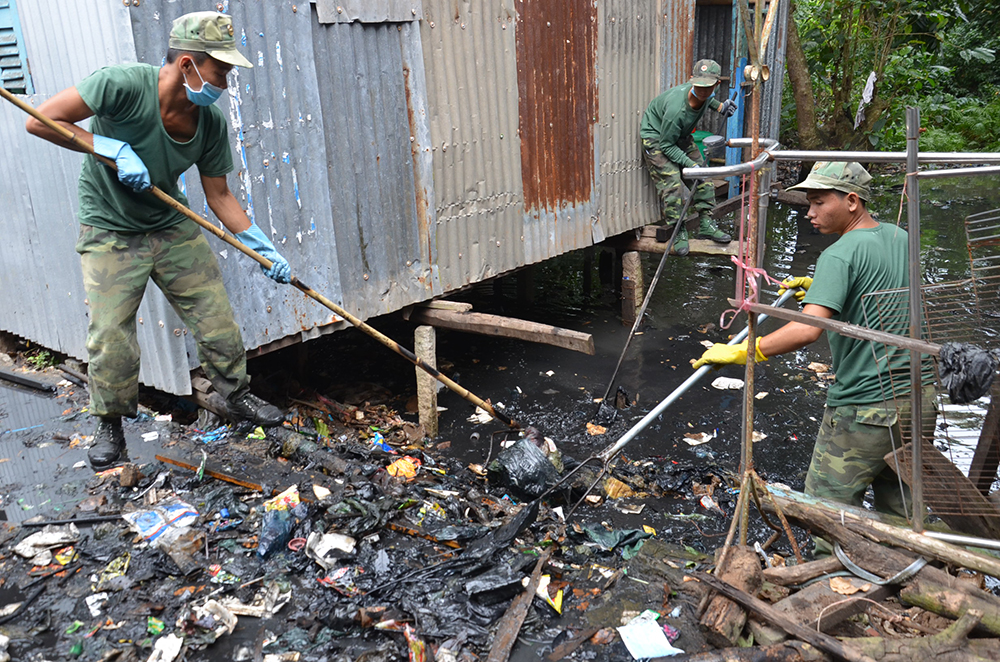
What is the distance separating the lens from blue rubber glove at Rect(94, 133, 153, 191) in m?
3.60

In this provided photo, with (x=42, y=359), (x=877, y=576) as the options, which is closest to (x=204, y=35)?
(x=877, y=576)

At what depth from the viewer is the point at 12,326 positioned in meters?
6.12

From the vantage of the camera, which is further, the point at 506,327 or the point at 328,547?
the point at 506,327

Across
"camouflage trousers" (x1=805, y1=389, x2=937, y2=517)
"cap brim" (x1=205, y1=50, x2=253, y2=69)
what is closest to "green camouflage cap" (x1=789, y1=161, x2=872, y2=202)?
"camouflage trousers" (x1=805, y1=389, x2=937, y2=517)

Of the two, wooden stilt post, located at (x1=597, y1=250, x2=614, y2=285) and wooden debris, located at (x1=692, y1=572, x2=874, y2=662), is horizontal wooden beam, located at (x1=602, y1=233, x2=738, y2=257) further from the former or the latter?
wooden debris, located at (x1=692, y1=572, x2=874, y2=662)

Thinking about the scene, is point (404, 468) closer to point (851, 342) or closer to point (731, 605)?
point (731, 605)

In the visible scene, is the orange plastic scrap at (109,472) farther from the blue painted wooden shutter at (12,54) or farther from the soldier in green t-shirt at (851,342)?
the soldier in green t-shirt at (851,342)

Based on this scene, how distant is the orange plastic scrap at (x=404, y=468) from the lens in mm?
4896

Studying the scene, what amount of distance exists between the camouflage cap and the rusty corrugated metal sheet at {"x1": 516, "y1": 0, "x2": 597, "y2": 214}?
3399 mm

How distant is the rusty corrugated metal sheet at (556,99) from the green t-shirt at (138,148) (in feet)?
10.8

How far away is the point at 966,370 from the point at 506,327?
3.73 metres

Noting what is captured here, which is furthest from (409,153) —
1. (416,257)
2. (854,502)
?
(854,502)

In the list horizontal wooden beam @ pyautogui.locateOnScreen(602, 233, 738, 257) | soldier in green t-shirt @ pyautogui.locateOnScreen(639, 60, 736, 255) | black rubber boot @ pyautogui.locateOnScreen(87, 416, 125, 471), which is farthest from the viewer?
horizontal wooden beam @ pyautogui.locateOnScreen(602, 233, 738, 257)

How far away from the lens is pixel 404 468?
498cm
